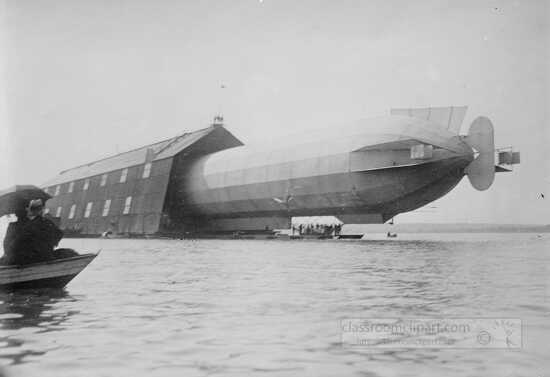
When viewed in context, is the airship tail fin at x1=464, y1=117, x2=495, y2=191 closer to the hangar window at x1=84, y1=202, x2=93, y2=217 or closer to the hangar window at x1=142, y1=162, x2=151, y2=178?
the hangar window at x1=142, y1=162, x2=151, y2=178

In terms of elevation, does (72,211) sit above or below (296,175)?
below

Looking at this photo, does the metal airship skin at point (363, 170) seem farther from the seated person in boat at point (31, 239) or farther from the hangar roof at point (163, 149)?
the seated person in boat at point (31, 239)

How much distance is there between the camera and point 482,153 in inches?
1194

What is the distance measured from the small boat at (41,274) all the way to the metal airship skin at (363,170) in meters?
21.0

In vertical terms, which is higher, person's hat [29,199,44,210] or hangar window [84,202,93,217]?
hangar window [84,202,93,217]

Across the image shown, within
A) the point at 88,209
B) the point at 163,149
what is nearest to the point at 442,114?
the point at 163,149

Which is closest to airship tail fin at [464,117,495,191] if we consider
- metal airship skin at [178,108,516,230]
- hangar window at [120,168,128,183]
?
metal airship skin at [178,108,516,230]

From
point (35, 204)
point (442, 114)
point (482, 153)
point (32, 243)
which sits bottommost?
point (32, 243)

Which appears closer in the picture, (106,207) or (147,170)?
(147,170)

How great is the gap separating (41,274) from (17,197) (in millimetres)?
1990

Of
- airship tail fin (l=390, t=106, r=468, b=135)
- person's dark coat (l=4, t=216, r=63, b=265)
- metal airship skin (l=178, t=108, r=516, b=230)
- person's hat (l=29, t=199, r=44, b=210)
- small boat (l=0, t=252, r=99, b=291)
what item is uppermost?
airship tail fin (l=390, t=106, r=468, b=135)

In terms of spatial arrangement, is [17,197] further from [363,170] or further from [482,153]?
[482,153]

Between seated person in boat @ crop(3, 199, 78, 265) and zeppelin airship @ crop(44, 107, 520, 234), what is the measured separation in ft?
69.9

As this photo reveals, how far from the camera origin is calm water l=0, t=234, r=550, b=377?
647 centimetres
